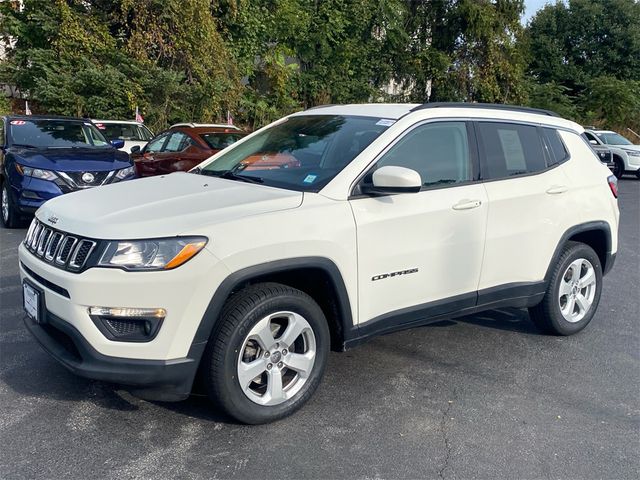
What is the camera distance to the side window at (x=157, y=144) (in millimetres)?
11102

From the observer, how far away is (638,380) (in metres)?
4.39

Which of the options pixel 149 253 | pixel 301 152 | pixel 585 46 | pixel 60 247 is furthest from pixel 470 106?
pixel 585 46

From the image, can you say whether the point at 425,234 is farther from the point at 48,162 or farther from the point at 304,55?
the point at 304,55

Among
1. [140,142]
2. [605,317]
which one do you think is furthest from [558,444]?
[140,142]

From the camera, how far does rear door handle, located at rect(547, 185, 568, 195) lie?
15.6 feet

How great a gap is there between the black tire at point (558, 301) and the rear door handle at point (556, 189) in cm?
48

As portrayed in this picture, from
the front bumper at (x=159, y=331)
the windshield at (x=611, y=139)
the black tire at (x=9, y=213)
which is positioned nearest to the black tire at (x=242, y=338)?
the front bumper at (x=159, y=331)

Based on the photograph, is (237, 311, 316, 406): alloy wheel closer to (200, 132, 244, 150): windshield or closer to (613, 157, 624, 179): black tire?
(200, 132, 244, 150): windshield

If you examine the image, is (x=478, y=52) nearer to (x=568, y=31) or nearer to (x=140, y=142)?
(x=568, y=31)

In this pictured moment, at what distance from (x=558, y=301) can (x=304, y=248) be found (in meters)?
2.53

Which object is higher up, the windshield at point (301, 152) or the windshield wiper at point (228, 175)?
the windshield at point (301, 152)

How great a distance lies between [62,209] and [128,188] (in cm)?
47

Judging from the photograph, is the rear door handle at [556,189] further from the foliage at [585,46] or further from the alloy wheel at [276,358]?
the foliage at [585,46]

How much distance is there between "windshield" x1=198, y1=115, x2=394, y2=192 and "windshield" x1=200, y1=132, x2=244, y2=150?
223 inches
